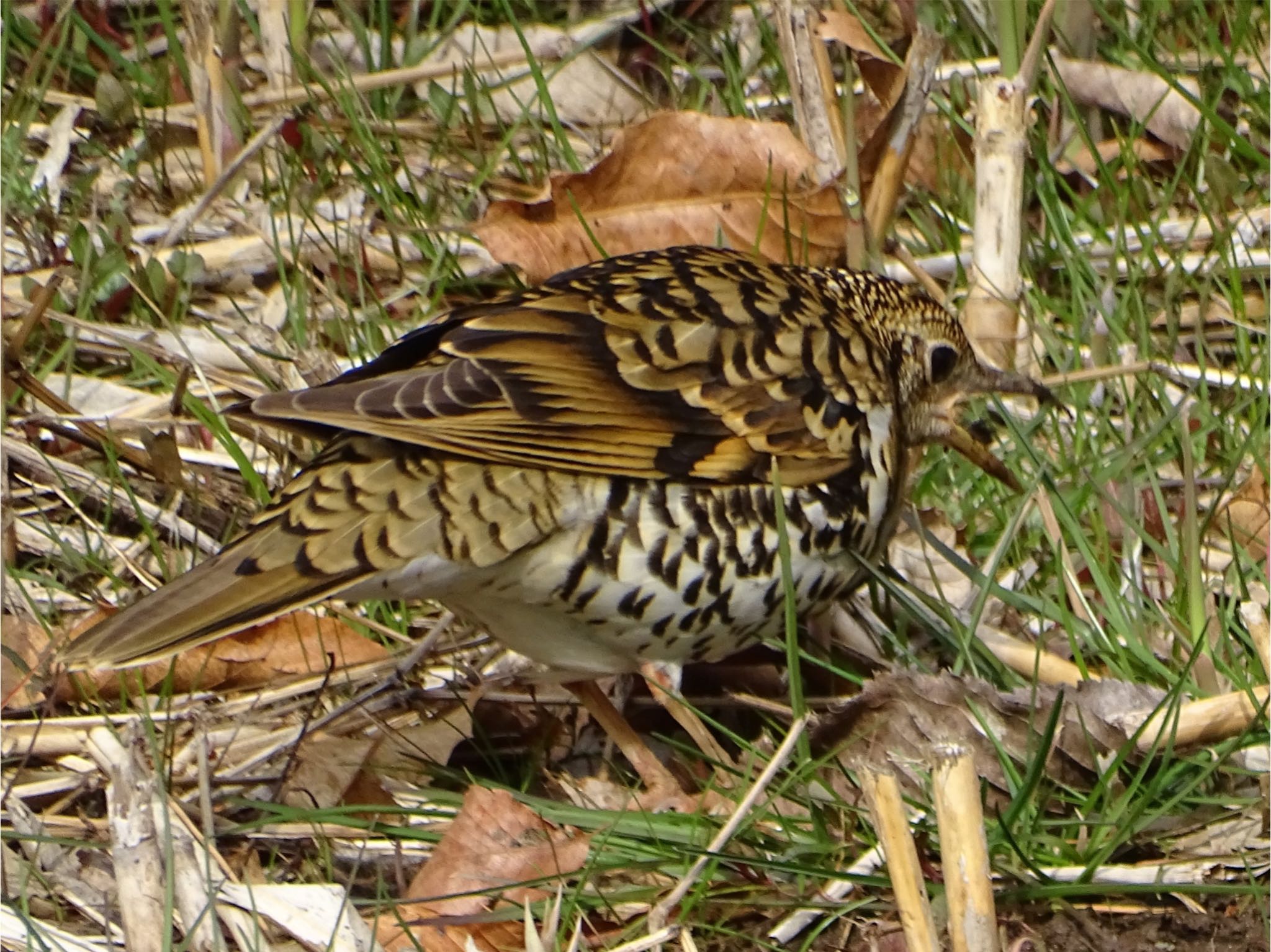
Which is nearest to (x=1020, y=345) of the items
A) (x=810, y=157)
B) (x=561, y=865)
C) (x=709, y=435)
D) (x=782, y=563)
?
(x=810, y=157)

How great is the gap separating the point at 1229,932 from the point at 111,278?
10.6 ft

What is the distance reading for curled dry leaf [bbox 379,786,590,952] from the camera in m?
3.07

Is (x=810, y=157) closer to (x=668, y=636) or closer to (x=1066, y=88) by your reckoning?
(x=1066, y=88)

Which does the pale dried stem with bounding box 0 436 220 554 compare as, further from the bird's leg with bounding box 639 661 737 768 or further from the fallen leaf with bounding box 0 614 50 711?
the bird's leg with bounding box 639 661 737 768

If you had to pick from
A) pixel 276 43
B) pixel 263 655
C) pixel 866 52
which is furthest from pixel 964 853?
pixel 276 43

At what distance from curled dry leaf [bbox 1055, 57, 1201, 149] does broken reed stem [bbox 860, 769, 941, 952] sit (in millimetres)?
3123

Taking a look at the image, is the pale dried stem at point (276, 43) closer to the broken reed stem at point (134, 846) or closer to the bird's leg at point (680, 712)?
the bird's leg at point (680, 712)

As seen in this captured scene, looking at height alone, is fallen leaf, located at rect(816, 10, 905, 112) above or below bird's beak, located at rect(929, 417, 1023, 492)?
above

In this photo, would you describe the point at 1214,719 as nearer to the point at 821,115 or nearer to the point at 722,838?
the point at 722,838

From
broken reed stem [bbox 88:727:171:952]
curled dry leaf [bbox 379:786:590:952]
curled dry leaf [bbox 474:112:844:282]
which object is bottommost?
curled dry leaf [bbox 379:786:590:952]

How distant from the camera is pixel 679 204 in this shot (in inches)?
188

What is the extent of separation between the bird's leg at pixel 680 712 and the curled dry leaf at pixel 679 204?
136 centimetres

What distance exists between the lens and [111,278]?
491 cm

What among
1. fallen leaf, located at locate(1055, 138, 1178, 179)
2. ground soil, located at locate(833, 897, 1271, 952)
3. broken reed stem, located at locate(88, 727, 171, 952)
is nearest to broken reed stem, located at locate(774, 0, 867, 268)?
fallen leaf, located at locate(1055, 138, 1178, 179)
